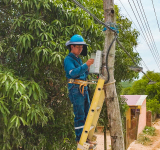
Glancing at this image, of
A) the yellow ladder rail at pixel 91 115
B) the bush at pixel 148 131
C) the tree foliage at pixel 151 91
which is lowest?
the bush at pixel 148 131

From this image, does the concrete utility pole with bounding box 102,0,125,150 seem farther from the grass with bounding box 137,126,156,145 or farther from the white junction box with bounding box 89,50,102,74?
the grass with bounding box 137,126,156,145

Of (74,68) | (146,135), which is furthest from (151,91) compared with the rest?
(74,68)

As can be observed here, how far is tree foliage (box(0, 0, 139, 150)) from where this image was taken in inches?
134

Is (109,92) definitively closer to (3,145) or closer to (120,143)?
(120,143)

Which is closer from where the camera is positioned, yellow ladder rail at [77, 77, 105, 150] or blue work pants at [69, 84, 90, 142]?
yellow ladder rail at [77, 77, 105, 150]

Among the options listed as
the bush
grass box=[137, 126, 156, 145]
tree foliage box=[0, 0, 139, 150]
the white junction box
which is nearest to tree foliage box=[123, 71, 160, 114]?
the bush

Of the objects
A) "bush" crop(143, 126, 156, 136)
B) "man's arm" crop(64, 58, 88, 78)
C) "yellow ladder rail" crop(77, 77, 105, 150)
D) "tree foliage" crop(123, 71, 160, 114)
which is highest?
"man's arm" crop(64, 58, 88, 78)

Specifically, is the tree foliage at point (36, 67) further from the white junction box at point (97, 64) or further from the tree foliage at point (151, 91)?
the tree foliage at point (151, 91)

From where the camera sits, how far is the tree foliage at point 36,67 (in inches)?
134

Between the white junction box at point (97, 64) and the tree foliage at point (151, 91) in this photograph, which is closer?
the white junction box at point (97, 64)

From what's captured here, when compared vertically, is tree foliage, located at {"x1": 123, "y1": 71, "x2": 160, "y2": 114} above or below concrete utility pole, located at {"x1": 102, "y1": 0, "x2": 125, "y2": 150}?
below

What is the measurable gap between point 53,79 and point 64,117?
880mm

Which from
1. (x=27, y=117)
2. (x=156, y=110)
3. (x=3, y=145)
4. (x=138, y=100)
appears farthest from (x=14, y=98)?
(x=156, y=110)

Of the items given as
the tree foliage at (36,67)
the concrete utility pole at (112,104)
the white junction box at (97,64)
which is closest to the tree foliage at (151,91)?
the tree foliage at (36,67)
